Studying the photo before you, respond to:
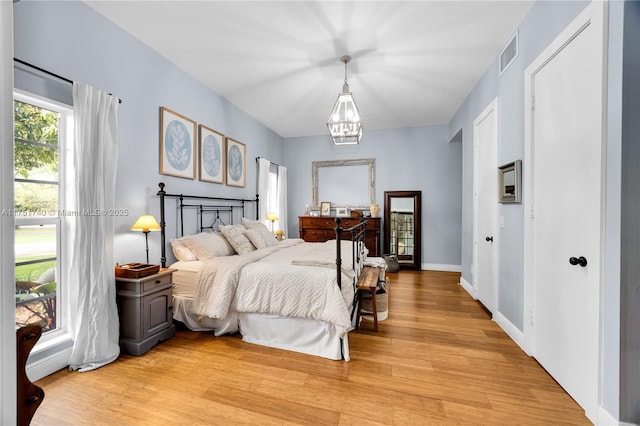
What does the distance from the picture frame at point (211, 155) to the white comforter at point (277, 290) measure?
1.59 m

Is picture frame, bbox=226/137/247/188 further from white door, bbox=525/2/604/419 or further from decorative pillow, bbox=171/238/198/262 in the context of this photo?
white door, bbox=525/2/604/419

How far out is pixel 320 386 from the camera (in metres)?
1.91

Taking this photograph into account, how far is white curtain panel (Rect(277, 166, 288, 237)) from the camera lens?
5863 millimetres

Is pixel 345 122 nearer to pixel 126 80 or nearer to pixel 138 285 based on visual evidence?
pixel 126 80

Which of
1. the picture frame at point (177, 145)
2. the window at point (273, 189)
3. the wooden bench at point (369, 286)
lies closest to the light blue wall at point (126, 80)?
Answer: the picture frame at point (177, 145)

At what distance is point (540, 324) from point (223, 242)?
3.21 meters

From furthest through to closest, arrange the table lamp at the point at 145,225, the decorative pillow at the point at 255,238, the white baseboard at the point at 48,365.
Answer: the decorative pillow at the point at 255,238
the table lamp at the point at 145,225
the white baseboard at the point at 48,365

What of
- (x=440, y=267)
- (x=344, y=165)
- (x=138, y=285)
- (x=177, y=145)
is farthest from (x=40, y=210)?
(x=440, y=267)

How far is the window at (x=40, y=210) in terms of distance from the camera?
197 centimetres

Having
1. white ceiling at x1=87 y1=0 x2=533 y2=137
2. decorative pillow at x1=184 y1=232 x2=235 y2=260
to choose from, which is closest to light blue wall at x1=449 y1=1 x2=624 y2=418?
white ceiling at x1=87 y1=0 x2=533 y2=137

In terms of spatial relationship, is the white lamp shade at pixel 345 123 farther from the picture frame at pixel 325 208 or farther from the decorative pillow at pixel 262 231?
the picture frame at pixel 325 208

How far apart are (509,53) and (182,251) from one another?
402cm

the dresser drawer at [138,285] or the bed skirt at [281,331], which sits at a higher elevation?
the dresser drawer at [138,285]

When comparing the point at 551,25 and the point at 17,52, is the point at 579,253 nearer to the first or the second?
the point at 551,25
